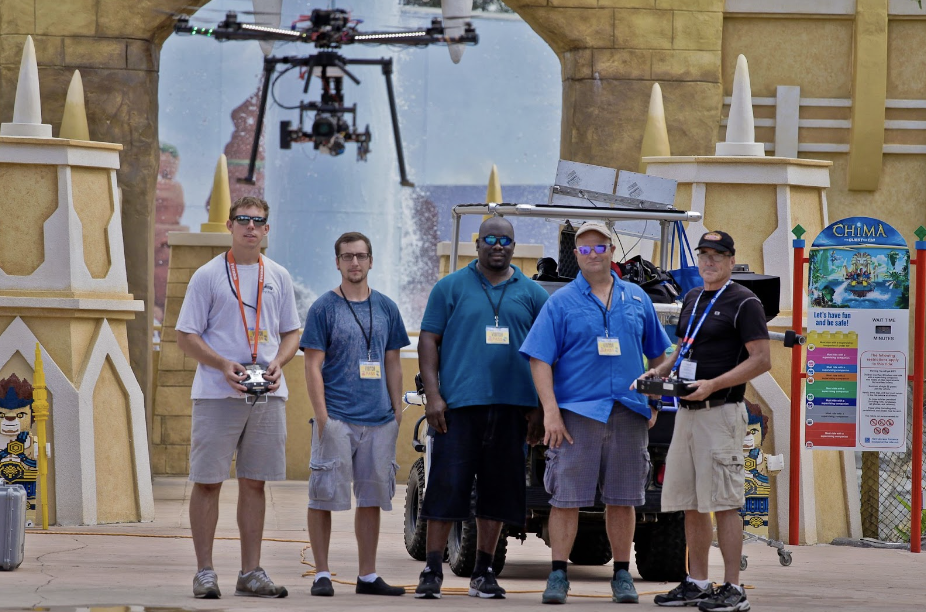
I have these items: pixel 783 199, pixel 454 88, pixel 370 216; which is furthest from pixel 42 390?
pixel 454 88

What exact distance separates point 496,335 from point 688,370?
890mm

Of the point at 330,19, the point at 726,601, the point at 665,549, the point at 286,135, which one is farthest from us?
the point at 286,135

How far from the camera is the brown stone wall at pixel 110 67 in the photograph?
41.0 feet

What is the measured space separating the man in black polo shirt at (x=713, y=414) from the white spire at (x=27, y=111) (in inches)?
248

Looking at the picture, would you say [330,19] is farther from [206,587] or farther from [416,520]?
[206,587]

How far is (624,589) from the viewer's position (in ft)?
21.5

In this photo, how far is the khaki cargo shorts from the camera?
6.42 meters

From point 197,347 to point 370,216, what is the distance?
129 ft

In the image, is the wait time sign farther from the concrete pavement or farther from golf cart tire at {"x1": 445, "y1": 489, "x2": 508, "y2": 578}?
golf cart tire at {"x1": 445, "y1": 489, "x2": 508, "y2": 578}

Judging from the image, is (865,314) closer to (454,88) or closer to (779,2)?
(779,2)

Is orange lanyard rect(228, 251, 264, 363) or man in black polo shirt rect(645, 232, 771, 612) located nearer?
man in black polo shirt rect(645, 232, 771, 612)

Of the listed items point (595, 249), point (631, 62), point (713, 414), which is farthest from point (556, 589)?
point (631, 62)

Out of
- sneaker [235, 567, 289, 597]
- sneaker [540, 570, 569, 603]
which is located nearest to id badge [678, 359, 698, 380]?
sneaker [540, 570, 569, 603]

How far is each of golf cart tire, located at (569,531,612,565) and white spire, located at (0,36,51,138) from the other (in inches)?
205
